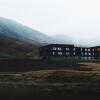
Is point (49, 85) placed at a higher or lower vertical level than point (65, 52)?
lower

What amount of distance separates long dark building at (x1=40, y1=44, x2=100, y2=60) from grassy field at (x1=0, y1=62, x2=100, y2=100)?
265 ft

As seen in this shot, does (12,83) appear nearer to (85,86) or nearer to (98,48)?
(85,86)

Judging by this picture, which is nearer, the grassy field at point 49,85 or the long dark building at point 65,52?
the grassy field at point 49,85

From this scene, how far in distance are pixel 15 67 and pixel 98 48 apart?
7664 cm

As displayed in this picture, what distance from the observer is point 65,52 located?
636ft

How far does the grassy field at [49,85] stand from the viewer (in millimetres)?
71938

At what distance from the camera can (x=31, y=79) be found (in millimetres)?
100875

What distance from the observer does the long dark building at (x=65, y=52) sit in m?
189

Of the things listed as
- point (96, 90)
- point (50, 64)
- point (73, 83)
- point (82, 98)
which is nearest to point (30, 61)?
point (50, 64)

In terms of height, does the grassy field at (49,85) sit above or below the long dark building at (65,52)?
below

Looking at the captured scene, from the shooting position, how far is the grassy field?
236 ft

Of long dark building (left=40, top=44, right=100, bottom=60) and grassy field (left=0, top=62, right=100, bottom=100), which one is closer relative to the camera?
grassy field (left=0, top=62, right=100, bottom=100)

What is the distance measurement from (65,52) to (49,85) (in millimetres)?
105096

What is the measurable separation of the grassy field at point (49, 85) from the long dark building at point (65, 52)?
80.9 meters
